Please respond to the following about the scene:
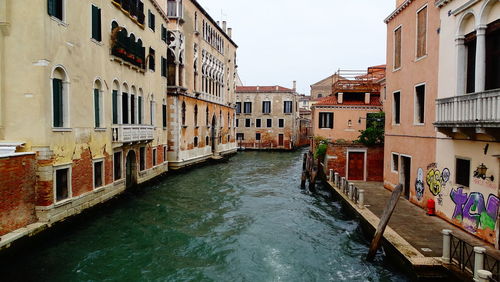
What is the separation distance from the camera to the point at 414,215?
961 cm

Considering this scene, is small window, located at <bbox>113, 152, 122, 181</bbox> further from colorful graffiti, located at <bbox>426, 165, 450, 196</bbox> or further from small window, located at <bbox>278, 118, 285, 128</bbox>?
small window, located at <bbox>278, 118, 285, 128</bbox>

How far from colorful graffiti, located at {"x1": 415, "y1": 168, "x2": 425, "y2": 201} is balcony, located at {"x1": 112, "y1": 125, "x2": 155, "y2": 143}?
10.1 metres

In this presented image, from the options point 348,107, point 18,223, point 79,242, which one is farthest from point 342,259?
point 348,107

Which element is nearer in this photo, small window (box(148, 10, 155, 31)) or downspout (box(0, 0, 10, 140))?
downspout (box(0, 0, 10, 140))

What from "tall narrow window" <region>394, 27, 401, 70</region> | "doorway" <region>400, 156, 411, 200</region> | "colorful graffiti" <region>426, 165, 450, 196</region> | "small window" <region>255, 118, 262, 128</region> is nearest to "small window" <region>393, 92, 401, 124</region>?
"tall narrow window" <region>394, 27, 401, 70</region>

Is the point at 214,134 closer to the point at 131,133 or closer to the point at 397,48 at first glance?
the point at 131,133

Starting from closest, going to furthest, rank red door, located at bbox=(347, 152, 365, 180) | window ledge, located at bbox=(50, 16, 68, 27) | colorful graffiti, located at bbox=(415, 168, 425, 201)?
window ledge, located at bbox=(50, 16, 68, 27) → colorful graffiti, located at bbox=(415, 168, 425, 201) → red door, located at bbox=(347, 152, 365, 180)

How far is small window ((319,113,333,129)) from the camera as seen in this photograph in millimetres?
21266

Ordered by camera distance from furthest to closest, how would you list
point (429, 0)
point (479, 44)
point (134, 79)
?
point (134, 79)
point (429, 0)
point (479, 44)

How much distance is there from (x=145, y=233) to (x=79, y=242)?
1686 mm

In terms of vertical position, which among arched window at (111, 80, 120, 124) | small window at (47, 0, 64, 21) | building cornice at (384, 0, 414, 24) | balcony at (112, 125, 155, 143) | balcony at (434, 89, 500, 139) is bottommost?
balcony at (112, 125, 155, 143)

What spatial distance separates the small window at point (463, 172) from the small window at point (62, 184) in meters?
10.1

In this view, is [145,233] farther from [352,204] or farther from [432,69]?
[432,69]

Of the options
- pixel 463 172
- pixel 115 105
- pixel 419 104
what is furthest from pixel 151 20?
pixel 463 172
